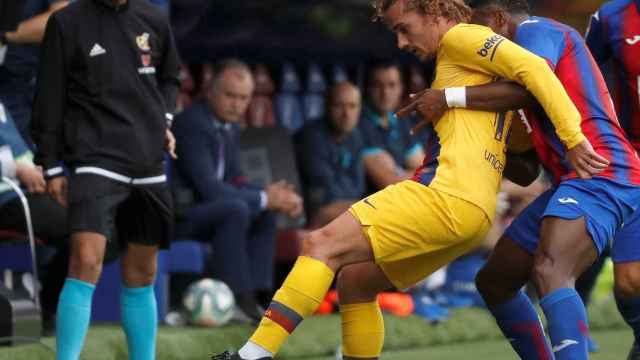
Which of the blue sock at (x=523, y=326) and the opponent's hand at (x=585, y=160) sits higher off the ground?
the opponent's hand at (x=585, y=160)

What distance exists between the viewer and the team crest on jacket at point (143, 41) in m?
6.63

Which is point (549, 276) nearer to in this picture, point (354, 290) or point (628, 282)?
point (628, 282)

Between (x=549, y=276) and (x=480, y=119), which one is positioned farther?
(x=480, y=119)

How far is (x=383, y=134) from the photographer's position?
33.9 ft

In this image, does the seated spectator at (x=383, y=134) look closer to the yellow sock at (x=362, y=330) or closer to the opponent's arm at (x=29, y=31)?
the opponent's arm at (x=29, y=31)

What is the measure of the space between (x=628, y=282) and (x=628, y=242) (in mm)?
175

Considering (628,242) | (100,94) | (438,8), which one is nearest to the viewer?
(438,8)

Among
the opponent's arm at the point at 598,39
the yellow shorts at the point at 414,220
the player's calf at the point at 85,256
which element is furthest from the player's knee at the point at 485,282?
the player's calf at the point at 85,256

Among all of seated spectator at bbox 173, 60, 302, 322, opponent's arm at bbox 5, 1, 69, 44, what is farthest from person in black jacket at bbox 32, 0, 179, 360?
seated spectator at bbox 173, 60, 302, 322

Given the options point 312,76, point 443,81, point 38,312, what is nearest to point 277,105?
point 312,76

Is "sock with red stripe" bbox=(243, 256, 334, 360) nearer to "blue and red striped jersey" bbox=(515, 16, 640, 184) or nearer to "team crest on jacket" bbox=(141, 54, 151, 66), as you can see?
"blue and red striped jersey" bbox=(515, 16, 640, 184)

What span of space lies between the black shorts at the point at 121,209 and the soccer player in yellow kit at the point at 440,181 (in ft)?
3.71

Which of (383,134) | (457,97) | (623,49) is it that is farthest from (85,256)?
(383,134)

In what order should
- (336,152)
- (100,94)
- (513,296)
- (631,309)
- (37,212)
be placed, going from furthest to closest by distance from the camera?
(336,152) → (37,212) → (100,94) → (631,309) → (513,296)
